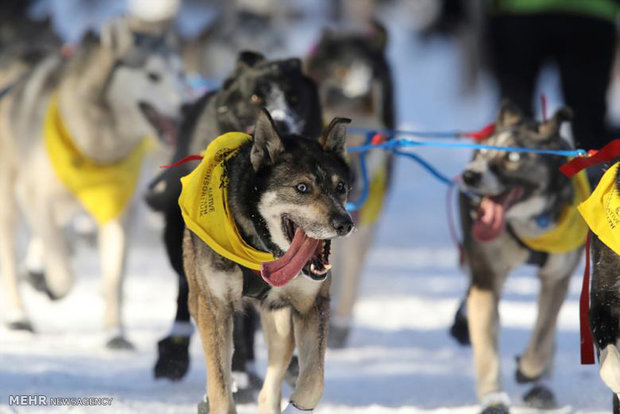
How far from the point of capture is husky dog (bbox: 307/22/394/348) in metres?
4.96

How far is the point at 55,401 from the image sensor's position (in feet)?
10.5

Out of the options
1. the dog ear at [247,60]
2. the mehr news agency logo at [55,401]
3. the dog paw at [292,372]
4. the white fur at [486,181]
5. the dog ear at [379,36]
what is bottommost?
the mehr news agency logo at [55,401]

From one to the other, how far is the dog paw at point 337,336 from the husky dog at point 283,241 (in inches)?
64.4

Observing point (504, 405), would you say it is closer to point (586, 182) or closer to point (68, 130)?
point (586, 182)

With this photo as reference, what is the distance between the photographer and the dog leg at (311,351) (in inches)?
112

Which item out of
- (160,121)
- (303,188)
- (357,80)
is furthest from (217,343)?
(357,80)

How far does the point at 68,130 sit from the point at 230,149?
6.23 feet

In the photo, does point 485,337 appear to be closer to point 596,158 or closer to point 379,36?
point 596,158

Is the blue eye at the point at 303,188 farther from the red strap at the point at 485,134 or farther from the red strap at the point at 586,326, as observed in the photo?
the red strap at the point at 485,134

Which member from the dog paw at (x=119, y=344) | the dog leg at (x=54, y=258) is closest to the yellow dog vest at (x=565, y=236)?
the dog paw at (x=119, y=344)

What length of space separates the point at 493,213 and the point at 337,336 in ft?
4.36

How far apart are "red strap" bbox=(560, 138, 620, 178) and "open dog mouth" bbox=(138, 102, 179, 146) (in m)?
1.95

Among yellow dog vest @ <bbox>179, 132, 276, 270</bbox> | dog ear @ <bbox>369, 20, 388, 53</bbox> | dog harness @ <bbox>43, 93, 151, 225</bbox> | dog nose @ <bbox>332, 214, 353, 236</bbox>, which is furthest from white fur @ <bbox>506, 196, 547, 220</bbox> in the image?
dog ear @ <bbox>369, 20, 388, 53</bbox>

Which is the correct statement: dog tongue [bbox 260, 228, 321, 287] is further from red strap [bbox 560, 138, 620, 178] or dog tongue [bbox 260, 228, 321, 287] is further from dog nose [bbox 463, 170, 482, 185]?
dog nose [bbox 463, 170, 482, 185]
